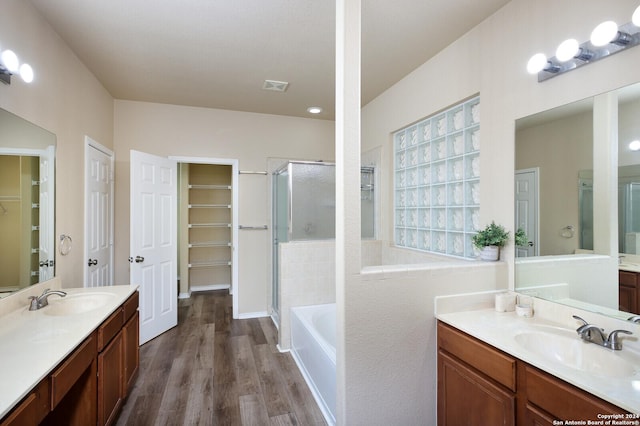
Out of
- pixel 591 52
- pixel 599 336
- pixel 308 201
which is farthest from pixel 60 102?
pixel 599 336

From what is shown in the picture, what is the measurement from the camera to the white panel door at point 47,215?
2070mm

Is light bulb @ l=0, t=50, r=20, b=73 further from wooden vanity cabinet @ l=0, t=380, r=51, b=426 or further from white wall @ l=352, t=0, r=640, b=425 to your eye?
white wall @ l=352, t=0, r=640, b=425

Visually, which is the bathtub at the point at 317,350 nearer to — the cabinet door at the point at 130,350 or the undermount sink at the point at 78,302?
the cabinet door at the point at 130,350

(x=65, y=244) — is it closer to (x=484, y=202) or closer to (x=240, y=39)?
(x=240, y=39)

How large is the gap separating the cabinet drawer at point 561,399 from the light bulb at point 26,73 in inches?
125

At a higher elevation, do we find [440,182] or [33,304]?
[440,182]

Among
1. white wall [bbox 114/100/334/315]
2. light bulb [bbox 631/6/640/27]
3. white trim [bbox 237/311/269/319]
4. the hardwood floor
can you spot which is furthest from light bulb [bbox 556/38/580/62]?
white trim [bbox 237/311/269/319]

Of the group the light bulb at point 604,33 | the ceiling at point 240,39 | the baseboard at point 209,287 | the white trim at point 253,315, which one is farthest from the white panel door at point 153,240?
the light bulb at point 604,33

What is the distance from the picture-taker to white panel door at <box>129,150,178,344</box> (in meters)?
3.19

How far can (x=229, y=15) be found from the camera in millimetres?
2113

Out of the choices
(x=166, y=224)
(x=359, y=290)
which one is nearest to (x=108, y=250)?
(x=166, y=224)

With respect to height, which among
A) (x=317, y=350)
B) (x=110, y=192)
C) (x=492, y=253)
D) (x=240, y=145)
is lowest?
(x=317, y=350)

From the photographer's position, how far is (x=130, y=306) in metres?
2.22

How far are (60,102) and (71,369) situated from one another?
2.05 metres
